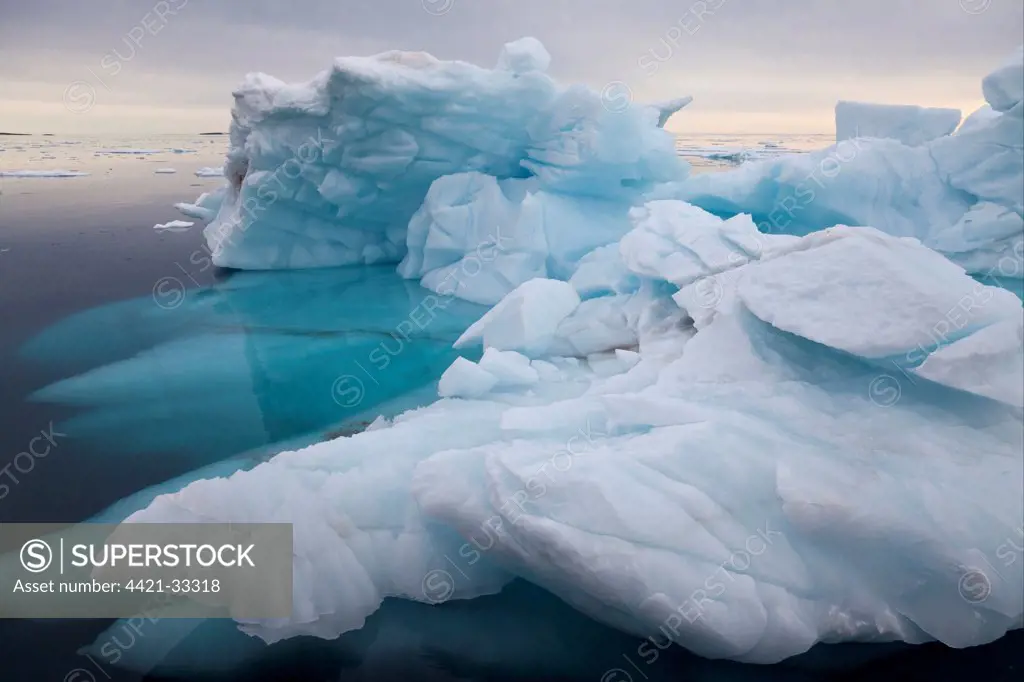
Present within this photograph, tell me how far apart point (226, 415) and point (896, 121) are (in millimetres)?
7472

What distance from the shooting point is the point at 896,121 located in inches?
295

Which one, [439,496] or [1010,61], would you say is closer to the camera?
[439,496]

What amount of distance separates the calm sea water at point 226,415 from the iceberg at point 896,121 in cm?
489

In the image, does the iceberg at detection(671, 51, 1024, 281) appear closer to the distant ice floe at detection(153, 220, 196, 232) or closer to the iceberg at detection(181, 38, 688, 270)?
the iceberg at detection(181, 38, 688, 270)

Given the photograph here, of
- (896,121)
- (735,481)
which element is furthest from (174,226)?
(735,481)

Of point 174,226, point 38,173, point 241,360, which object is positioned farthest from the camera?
point 38,173

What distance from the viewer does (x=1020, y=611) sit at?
238 centimetres

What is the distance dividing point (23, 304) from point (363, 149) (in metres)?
4.04

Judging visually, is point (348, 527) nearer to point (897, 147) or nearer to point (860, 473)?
point (860, 473)

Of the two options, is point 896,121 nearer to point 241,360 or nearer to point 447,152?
point 447,152

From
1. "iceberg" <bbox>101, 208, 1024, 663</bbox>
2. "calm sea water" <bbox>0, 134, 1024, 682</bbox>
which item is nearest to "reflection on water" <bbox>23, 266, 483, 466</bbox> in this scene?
"calm sea water" <bbox>0, 134, 1024, 682</bbox>

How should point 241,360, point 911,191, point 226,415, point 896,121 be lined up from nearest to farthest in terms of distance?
point 226,415, point 241,360, point 911,191, point 896,121

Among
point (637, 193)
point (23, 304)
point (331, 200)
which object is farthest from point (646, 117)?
point (23, 304)

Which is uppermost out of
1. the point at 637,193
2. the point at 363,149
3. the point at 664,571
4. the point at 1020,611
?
the point at 363,149
